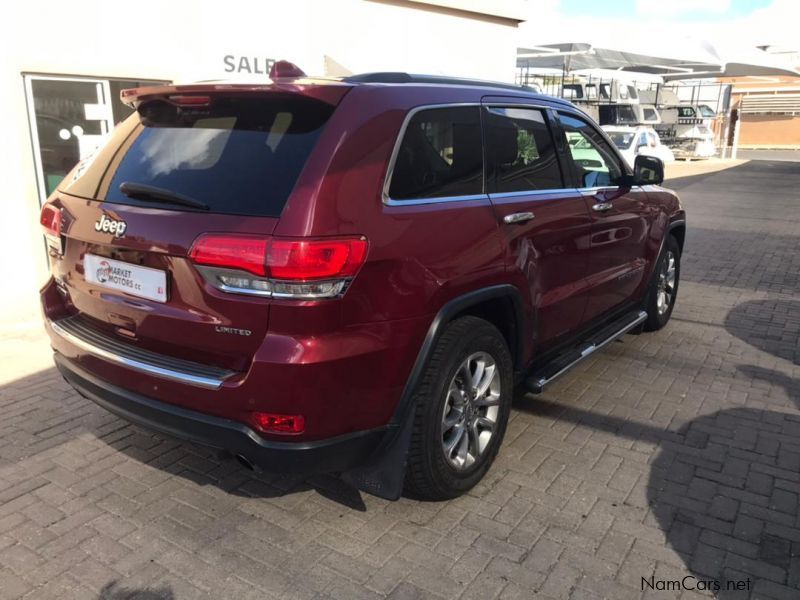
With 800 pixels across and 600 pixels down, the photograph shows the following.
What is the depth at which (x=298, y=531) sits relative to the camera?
9.80ft

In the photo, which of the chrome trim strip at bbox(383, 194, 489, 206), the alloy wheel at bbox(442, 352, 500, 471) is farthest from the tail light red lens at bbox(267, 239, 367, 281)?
the alloy wheel at bbox(442, 352, 500, 471)

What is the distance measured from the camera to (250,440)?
2.51m

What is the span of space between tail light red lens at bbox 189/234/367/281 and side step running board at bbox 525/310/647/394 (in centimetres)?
157

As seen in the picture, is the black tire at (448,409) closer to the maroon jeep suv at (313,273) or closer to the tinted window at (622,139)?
the maroon jeep suv at (313,273)

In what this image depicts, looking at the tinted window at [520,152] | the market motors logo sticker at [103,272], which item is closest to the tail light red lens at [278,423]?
the market motors logo sticker at [103,272]

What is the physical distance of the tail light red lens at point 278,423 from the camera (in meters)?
2.47

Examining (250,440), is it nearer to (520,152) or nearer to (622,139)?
(520,152)

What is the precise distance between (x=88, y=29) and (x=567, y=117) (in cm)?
414

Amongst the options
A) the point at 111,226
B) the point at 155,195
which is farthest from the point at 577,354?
the point at 111,226

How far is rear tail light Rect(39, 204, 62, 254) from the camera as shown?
3.14 meters

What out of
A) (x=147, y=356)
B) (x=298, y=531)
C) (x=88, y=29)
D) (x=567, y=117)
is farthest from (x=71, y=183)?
(x=88, y=29)

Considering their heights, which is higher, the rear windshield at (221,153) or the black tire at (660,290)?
the rear windshield at (221,153)

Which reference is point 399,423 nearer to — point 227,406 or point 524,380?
point 227,406

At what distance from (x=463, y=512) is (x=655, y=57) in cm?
2309
